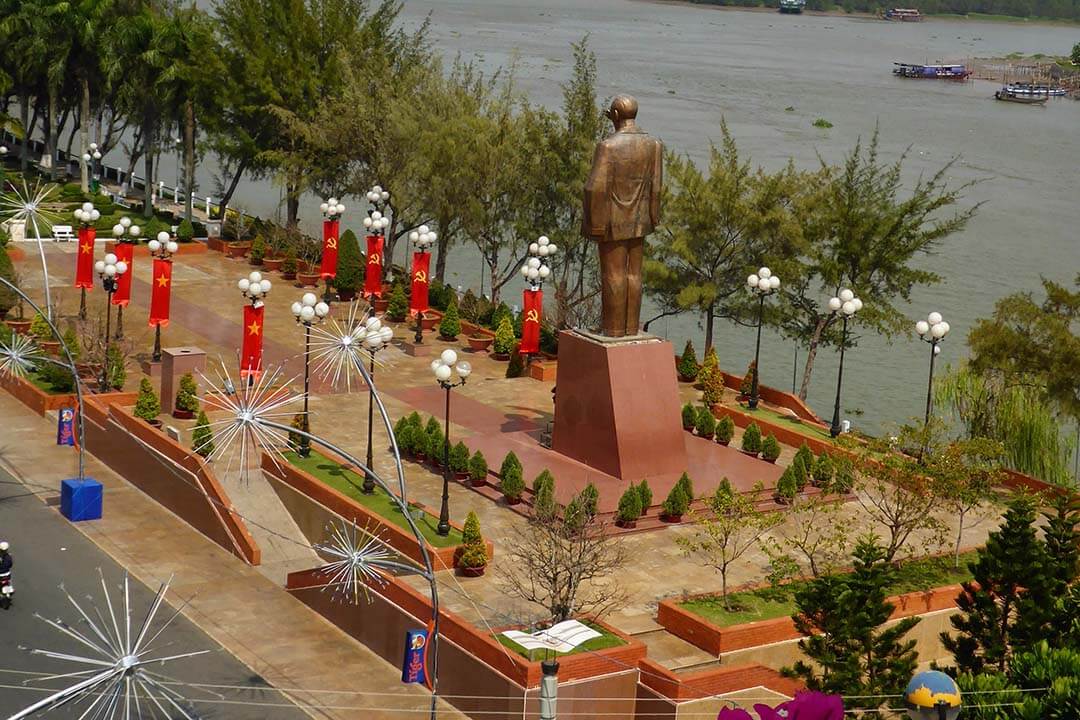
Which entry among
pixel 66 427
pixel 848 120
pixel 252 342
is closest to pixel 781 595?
pixel 252 342

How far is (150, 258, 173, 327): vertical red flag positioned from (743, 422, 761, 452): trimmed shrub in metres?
13.9

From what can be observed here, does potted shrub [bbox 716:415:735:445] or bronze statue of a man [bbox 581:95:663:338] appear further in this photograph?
potted shrub [bbox 716:415:735:445]

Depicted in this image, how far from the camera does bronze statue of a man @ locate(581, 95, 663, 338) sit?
31.6 m

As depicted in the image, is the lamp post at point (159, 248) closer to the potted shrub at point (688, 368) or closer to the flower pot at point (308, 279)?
the flower pot at point (308, 279)

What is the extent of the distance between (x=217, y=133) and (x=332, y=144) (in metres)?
5.83

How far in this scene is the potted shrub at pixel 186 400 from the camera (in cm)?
3512

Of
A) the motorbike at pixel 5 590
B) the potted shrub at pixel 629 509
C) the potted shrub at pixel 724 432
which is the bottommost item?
the motorbike at pixel 5 590

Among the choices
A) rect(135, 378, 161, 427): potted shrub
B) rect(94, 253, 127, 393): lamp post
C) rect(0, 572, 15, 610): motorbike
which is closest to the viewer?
rect(0, 572, 15, 610): motorbike

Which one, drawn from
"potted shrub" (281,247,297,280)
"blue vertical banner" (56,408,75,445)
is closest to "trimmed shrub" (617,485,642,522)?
"blue vertical banner" (56,408,75,445)

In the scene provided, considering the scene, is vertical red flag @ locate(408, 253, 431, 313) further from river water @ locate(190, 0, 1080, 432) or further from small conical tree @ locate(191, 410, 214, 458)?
river water @ locate(190, 0, 1080, 432)

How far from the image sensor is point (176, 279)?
1901 inches

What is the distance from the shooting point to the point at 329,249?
149 feet

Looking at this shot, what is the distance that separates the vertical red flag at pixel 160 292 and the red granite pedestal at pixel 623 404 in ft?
36.8

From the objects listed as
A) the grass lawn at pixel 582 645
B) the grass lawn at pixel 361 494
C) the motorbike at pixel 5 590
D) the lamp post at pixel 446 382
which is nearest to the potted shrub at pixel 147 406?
the grass lawn at pixel 361 494
